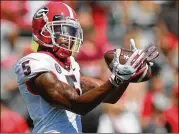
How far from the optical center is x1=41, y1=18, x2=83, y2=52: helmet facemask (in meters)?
4.71

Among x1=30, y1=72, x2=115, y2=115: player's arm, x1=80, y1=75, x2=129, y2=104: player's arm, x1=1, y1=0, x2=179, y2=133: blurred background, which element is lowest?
x1=1, y1=0, x2=179, y2=133: blurred background

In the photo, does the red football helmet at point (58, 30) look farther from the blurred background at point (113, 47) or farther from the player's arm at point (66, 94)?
the blurred background at point (113, 47)

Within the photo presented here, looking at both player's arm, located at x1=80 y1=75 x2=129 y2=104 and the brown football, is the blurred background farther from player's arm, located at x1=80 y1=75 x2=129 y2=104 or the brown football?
the brown football

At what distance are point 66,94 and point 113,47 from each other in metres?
4.69

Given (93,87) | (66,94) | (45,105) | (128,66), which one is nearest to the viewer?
(128,66)

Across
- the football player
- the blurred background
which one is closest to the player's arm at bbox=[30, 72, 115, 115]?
the football player

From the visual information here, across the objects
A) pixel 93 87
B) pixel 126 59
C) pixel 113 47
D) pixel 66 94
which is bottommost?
pixel 113 47

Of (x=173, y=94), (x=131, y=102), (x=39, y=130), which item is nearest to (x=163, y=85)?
(x=173, y=94)

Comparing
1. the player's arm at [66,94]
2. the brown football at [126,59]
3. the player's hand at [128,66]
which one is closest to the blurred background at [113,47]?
the brown football at [126,59]

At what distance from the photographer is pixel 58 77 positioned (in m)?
4.62

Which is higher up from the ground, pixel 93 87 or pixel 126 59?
pixel 126 59

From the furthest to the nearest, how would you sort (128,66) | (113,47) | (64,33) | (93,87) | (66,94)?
1. (113,47)
2. (93,87)
3. (64,33)
4. (66,94)
5. (128,66)

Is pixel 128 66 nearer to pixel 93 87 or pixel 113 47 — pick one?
pixel 93 87

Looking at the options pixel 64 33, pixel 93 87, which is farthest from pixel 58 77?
pixel 93 87
